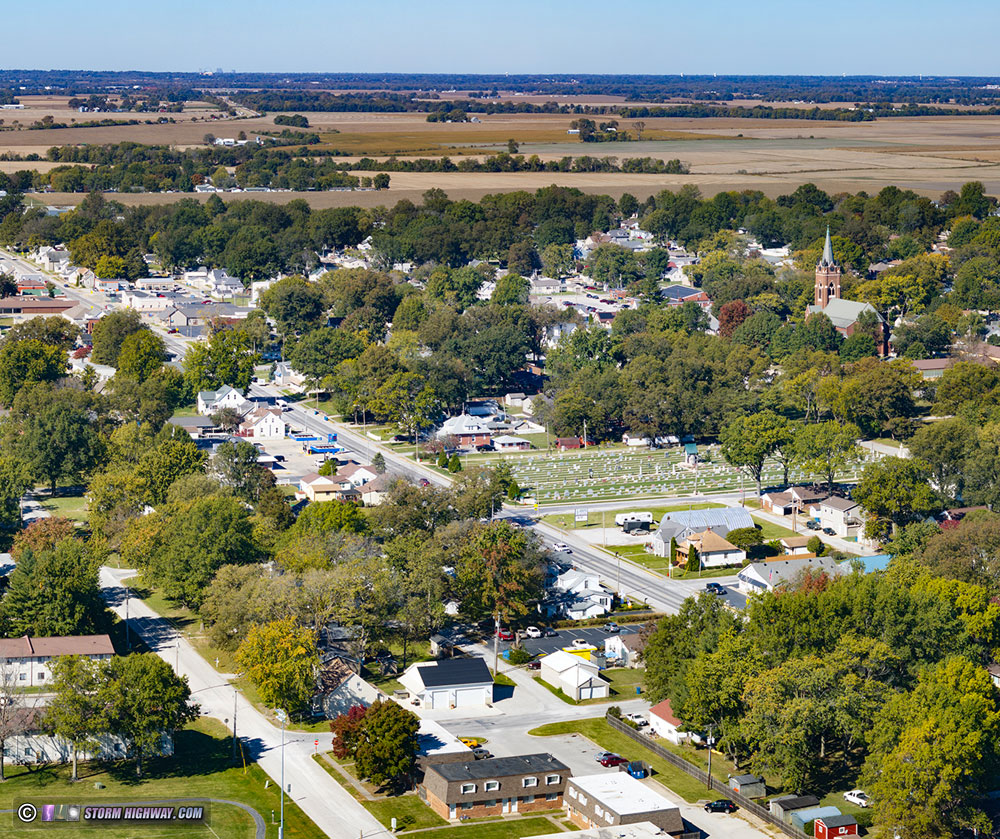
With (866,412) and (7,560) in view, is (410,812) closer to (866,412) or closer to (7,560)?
(7,560)

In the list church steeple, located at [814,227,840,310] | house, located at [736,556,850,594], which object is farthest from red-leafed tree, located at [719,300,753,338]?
house, located at [736,556,850,594]

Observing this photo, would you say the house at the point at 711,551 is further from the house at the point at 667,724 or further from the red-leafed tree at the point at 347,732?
the red-leafed tree at the point at 347,732

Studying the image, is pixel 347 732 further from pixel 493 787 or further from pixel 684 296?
pixel 684 296

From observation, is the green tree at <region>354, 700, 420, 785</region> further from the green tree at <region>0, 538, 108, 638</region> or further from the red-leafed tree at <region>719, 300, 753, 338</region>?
the red-leafed tree at <region>719, 300, 753, 338</region>

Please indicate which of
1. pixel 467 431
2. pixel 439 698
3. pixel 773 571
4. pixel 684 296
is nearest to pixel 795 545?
pixel 773 571

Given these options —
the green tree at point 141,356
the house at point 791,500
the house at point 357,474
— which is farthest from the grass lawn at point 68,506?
the house at point 791,500

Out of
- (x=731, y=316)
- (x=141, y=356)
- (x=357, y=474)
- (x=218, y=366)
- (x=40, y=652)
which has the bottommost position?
(x=357, y=474)
